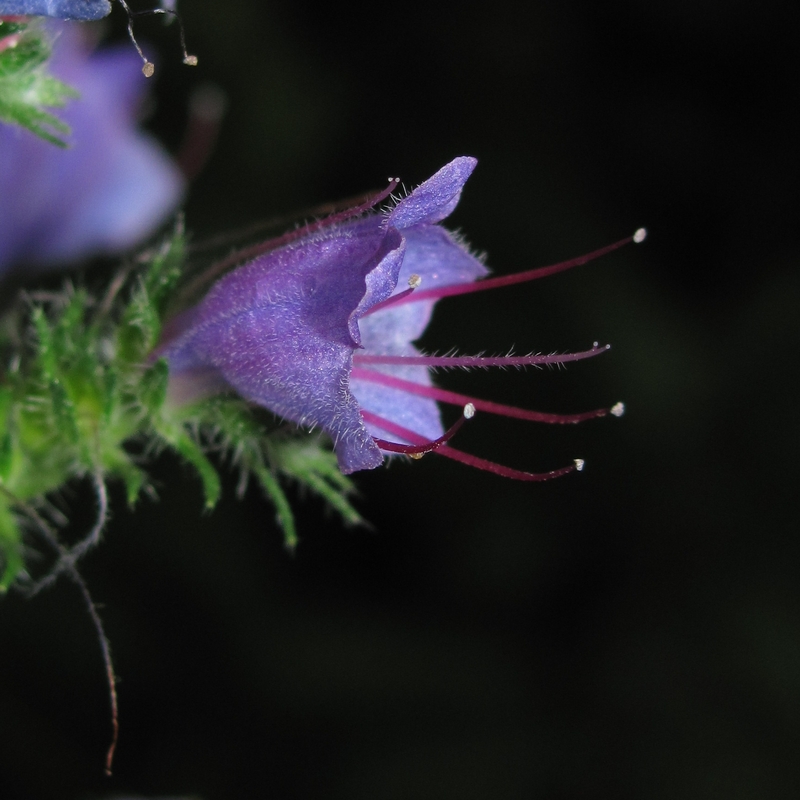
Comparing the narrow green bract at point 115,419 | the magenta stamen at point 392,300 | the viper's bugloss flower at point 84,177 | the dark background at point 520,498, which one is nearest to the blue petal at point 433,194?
the magenta stamen at point 392,300

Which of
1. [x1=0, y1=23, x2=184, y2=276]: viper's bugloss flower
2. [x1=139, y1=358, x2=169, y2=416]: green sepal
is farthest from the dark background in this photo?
[x1=139, y1=358, x2=169, y2=416]: green sepal

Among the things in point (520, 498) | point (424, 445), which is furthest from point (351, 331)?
point (520, 498)

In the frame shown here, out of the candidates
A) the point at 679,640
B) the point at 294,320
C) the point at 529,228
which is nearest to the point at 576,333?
the point at 529,228

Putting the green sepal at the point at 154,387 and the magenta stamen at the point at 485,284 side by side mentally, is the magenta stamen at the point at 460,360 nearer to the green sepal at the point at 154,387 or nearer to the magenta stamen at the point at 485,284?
the magenta stamen at the point at 485,284

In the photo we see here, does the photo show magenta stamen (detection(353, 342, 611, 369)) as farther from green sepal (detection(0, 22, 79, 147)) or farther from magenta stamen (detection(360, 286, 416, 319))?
green sepal (detection(0, 22, 79, 147))

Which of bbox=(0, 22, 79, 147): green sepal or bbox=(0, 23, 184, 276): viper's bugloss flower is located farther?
bbox=(0, 23, 184, 276): viper's bugloss flower

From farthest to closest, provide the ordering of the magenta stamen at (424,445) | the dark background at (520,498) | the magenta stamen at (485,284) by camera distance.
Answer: the dark background at (520,498), the magenta stamen at (485,284), the magenta stamen at (424,445)
